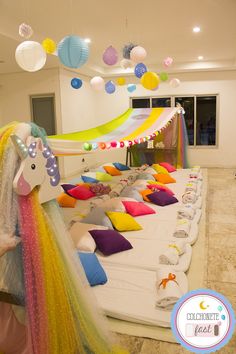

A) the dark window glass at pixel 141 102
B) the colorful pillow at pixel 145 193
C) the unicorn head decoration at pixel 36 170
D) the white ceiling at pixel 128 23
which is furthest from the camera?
the dark window glass at pixel 141 102

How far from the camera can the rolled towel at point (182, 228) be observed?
3.09 metres

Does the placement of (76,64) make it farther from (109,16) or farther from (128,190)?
(128,190)

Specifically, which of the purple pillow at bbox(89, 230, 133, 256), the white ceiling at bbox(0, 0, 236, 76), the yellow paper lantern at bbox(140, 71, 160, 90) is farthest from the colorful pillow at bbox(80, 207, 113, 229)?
the white ceiling at bbox(0, 0, 236, 76)

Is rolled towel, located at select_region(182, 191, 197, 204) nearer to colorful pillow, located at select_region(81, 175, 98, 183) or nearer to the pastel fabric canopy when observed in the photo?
the pastel fabric canopy

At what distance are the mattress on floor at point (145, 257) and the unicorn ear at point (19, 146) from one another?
63.7 inches

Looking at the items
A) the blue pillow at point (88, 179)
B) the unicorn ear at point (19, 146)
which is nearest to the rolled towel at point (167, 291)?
the unicorn ear at point (19, 146)

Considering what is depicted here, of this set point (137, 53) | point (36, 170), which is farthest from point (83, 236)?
point (137, 53)

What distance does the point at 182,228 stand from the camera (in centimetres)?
315

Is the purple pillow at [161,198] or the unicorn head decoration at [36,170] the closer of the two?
the unicorn head decoration at [36,170]

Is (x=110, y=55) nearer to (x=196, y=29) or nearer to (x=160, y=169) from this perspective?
(x=196, y=29)

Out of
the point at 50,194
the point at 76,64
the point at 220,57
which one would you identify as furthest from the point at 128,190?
the point at 220,57

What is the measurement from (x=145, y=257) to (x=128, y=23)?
10.2 feet

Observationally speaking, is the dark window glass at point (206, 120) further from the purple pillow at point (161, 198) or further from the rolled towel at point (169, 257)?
the rolled towel at point (169, 257)

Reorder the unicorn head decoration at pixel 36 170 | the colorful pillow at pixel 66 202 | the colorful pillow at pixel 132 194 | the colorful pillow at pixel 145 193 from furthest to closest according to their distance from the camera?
the colorful pillow at pixel 145 193 → the colorful pillow at pixel 132 194 → the colorful pillow at pixel 66 202 → the unicorn head decoration at pixel 36 170
